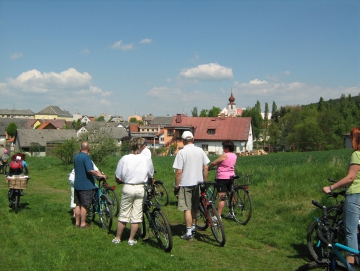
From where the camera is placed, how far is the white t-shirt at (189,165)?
23.3 feet

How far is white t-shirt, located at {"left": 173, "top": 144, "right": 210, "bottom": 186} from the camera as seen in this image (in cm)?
711


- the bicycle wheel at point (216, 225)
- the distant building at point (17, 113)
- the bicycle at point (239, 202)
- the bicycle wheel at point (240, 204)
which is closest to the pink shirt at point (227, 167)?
the bicycle at point (239, 202)

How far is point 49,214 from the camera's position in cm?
976

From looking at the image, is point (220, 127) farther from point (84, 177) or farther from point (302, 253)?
point (302, 253)

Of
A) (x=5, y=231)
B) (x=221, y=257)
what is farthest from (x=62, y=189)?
(x=221, y=257)

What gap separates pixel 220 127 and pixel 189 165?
194 feet

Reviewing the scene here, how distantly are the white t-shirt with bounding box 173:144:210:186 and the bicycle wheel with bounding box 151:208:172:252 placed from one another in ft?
2.55

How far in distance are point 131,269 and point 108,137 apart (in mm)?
20768

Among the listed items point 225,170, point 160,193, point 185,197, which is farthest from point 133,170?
point 160,193

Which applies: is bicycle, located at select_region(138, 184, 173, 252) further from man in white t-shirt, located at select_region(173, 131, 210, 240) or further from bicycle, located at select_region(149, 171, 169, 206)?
bicycle, located at select_region(149, 171, 169, 206)

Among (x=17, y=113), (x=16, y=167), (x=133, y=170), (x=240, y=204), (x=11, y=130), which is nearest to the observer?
(x=133, y=170)

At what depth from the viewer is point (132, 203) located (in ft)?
22.2

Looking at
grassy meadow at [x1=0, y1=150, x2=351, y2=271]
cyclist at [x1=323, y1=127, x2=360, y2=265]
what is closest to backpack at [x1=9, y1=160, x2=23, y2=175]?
grassy meadow at [x1=0, y1=150, x2=351, y2=271]

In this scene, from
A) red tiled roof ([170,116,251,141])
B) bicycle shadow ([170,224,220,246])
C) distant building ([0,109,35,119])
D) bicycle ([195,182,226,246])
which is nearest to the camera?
bicycle ([195,182,226,246])
